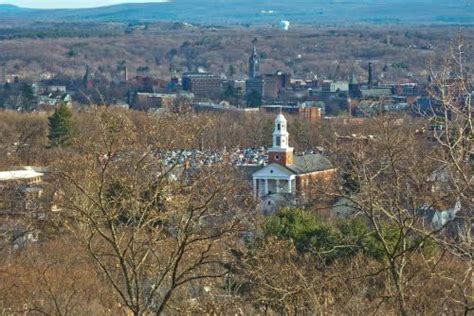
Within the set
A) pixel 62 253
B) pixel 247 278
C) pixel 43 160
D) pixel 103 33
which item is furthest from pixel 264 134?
pixel 103 33

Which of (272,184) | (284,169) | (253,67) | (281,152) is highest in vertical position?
(281,152)

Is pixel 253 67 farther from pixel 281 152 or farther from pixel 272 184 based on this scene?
pixel 272 184

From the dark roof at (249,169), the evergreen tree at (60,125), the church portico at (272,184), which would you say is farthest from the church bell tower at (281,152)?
the evergreen tree at (60,125)

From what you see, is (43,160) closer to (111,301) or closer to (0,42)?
(111,301)

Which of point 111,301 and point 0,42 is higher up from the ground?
point 111,301

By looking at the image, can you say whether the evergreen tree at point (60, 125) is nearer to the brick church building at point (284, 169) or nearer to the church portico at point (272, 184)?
the brick church building at point (284, 169)

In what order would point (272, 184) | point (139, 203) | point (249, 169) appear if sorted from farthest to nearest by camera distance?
point (249, 169), point (272, 184), point (139, 203)

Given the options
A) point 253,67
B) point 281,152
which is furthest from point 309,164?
Result: point 253,67
